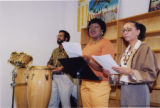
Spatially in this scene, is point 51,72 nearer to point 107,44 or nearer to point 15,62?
point 15,62

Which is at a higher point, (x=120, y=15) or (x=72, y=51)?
(x=120, y=15)

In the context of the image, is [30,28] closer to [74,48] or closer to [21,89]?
[21,89]

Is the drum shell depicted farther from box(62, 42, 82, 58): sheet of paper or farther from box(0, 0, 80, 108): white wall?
box(62, 42, 82, 58): sheet of paper

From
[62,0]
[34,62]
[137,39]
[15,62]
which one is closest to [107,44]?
[137,39]

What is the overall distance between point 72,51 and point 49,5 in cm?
264

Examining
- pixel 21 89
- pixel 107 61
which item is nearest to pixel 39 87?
pixel 21 89

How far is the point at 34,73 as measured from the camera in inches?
124

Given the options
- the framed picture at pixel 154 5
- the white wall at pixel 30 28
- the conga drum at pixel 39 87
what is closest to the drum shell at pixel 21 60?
the conga drum at pixel 39 87

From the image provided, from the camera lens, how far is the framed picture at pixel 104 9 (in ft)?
11.3

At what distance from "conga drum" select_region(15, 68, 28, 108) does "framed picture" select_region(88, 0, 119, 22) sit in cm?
149

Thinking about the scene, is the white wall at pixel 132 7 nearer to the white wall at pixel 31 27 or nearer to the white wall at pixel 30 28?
the white wall at pixel 31 27

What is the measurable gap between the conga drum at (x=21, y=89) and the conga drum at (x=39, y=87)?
163 mm

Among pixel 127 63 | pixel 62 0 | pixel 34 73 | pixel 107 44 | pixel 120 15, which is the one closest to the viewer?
pixel 127 63

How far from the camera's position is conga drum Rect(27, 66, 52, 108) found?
10.2 feet
